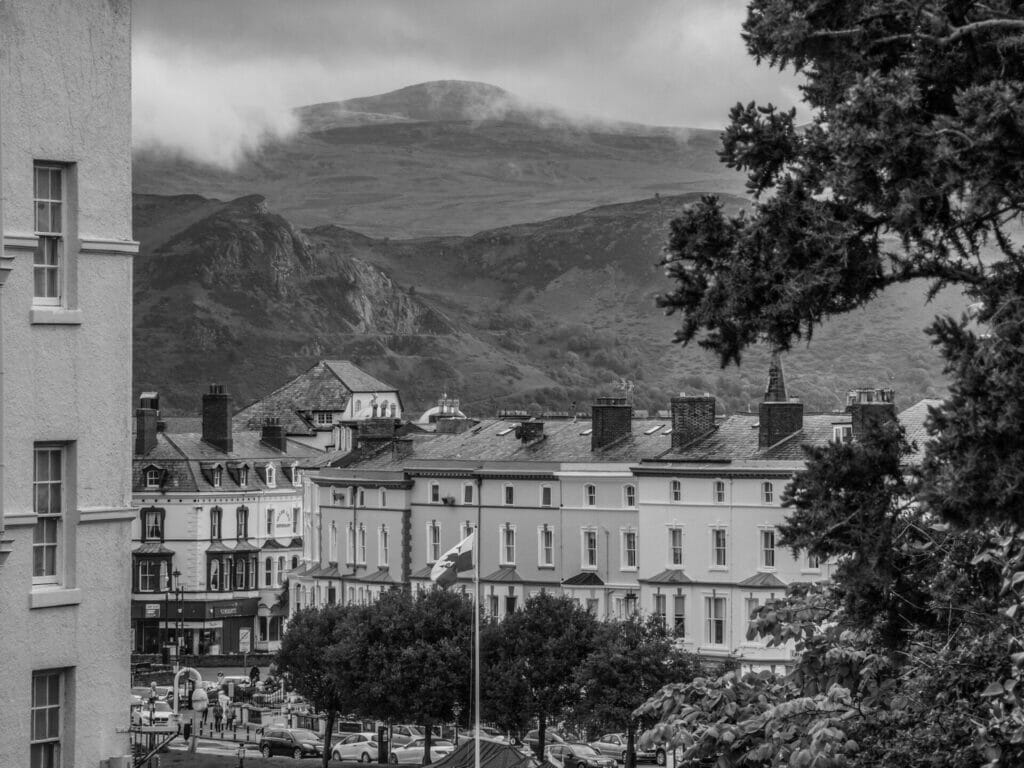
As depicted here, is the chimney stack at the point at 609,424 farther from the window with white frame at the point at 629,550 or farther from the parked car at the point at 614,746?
the parked car at the point at 614,746

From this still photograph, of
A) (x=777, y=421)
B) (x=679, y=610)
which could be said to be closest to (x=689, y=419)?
(x=777, y=421)

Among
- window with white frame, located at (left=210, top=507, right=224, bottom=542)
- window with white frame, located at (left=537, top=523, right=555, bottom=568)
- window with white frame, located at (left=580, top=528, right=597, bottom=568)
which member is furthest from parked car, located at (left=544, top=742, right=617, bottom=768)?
window with white frame, located at (left=210, top=507, right=224, bottom=542)

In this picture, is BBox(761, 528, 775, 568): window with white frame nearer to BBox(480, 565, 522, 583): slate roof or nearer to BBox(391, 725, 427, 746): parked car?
BBox(480, 565, 522, 583): slate roof

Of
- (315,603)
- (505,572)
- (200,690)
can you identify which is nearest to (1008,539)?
(200,690)

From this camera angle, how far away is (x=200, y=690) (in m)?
53.5

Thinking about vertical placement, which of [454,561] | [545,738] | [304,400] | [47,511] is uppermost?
[304,400]

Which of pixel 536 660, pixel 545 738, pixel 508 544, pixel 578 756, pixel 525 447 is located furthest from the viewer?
pixel 525 447

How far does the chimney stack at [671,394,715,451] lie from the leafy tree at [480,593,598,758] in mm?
14011

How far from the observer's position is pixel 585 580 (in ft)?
323

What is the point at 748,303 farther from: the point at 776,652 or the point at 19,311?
the point at 776,652

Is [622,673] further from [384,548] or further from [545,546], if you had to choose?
[384,548]

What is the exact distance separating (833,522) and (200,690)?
38942 millimetres

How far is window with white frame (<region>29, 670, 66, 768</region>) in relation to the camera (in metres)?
20.6

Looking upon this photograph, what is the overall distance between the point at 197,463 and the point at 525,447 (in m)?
43.6
